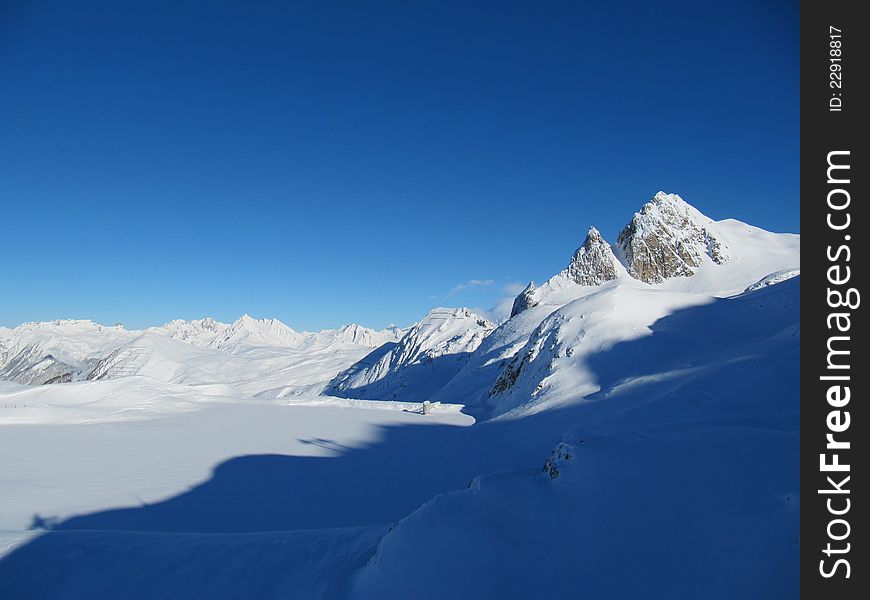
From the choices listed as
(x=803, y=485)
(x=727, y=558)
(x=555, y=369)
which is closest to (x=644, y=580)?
(x=727, y=558)

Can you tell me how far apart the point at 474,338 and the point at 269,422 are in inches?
2713

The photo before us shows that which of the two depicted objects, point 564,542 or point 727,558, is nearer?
point 727,558

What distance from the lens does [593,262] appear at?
293ft

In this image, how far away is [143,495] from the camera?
40.7ft

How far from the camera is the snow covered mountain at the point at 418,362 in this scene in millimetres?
72875

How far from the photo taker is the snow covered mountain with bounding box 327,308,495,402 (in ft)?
239

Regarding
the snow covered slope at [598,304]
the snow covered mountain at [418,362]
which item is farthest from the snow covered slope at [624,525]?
the snow covered mountain at [418,362]

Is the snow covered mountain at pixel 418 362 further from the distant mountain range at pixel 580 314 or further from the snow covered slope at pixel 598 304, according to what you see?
the snow covered slope at pixel 598 304

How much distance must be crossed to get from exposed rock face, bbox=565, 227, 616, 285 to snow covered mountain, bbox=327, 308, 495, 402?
2347cm

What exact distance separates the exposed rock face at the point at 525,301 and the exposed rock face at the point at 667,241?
22521 millimetres

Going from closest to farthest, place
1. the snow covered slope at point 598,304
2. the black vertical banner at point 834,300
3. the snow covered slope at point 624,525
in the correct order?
the black vertical banner at point 834,300 → the snow covered slope at point 624,525 → the snow covered slope at point 598,304

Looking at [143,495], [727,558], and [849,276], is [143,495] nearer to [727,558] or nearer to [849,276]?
[727,558]

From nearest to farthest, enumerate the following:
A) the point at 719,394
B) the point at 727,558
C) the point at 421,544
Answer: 1. the point at 727,558
2. the point at 421,544
3. the point at 719,394

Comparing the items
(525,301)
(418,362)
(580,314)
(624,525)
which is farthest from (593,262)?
(624,525)
